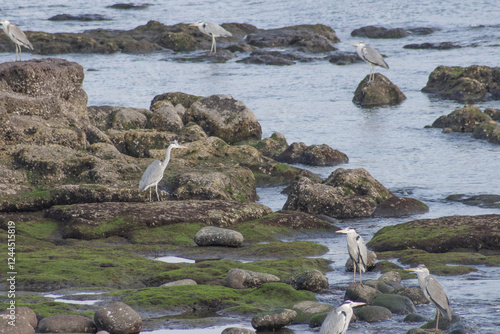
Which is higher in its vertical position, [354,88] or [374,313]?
[354,88]

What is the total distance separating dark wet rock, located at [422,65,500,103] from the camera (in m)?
34.8

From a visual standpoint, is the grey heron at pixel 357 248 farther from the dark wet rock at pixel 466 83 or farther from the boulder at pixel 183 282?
the dark wet rock at pixel 466 83

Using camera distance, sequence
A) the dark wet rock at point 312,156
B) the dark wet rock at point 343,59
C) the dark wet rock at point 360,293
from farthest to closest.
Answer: the dark wet rock at point 343,59
the dark wet rock at point 312,156
the dark wet rock at point 360,293

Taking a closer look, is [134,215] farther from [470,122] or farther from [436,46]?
[436,46]

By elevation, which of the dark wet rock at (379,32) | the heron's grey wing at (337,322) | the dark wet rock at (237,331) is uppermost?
the dark wet rock at (379,32)

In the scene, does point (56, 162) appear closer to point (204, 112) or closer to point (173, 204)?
point (173, 204)

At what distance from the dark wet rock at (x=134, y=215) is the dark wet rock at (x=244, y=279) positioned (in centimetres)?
412

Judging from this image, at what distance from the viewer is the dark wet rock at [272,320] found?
389 inches

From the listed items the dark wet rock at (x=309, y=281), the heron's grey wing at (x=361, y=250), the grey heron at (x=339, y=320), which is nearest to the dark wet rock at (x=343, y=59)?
the heron's grey wing at (x=361, y=250)

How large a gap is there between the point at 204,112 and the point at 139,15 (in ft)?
185

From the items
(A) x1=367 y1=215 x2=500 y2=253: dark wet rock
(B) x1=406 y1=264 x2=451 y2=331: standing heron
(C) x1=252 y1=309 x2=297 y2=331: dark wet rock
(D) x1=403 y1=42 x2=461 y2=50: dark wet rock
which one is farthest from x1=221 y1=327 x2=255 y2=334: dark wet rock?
(D) x1=403 y1=42 x2=461 y2=50: dark wet rock

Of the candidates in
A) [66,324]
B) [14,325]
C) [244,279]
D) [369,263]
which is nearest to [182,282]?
[244,279]

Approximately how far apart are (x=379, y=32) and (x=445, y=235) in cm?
4542

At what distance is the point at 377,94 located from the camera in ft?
115
